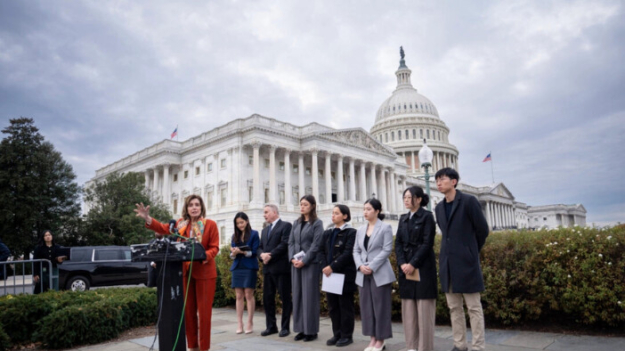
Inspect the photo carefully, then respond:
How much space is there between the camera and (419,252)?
622cm

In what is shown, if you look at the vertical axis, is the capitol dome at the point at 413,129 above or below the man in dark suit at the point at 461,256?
above

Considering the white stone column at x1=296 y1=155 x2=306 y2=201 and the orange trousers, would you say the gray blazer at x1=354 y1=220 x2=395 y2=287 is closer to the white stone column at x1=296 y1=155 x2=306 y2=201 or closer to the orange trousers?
the orange trousers

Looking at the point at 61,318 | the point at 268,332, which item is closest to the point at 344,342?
the point at 268,332

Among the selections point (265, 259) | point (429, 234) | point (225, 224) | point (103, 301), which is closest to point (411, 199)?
point (429, 234)

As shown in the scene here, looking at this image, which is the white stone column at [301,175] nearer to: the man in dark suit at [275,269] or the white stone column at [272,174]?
the white stone column at [272,174]

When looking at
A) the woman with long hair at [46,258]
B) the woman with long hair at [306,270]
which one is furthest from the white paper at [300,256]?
the woman with long hair at [46,258]

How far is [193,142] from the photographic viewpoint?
57469mm

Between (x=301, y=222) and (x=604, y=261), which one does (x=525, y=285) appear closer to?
(x=604, y=261)

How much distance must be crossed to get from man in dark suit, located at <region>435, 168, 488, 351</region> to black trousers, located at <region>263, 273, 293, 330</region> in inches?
131

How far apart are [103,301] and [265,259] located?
321 centimetres

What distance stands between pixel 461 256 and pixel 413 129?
10154 centimetres

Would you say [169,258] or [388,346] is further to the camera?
[388,346]

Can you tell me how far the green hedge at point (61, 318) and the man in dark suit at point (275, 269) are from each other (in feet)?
9.49

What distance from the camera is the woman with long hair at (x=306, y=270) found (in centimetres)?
753
